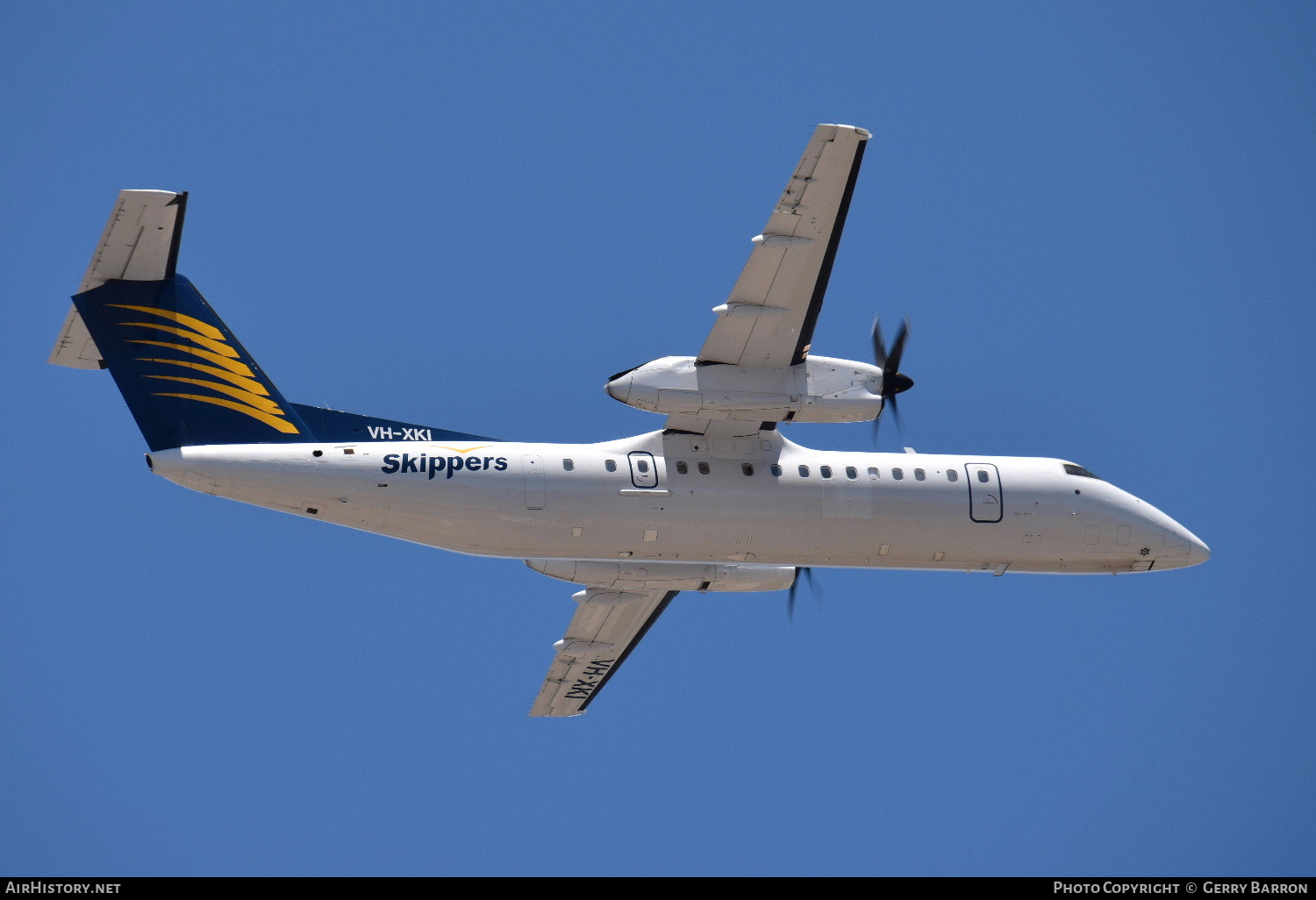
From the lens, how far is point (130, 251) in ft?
74.5

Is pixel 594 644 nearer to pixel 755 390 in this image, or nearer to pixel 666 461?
pixel 666 461

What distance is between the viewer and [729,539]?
25000mm

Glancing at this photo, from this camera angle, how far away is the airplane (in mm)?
22891

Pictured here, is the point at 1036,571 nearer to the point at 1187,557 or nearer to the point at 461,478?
the point at 1187,557

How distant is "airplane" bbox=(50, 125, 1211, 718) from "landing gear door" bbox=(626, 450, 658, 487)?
0.03 meters

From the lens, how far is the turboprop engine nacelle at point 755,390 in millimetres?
23875

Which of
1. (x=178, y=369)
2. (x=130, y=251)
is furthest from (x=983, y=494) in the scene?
(x=130, y=251)

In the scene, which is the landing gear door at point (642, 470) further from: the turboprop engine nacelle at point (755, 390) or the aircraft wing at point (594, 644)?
the aircraft wing at point (594, 644)

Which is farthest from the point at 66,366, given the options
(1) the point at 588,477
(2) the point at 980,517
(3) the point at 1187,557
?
(3) the point at 1187,557

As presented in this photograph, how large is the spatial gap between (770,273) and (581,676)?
1071cm

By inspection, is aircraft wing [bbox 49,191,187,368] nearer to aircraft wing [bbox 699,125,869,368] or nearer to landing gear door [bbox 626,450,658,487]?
landing gear door [bbox 626,450,658,487]

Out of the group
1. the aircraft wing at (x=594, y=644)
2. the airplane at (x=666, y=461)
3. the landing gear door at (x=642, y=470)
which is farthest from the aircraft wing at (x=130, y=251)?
the aircraft wing at (x=594, y=644)

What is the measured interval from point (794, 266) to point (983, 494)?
6.08 m
